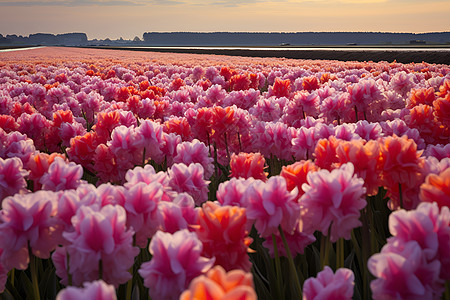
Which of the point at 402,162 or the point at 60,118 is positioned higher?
the point at 402,162

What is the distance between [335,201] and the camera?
141 cm

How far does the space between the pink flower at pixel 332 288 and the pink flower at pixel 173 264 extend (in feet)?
0.98

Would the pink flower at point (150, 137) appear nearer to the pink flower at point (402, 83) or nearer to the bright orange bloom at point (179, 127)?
the bright orange bloom at point (179, 127)

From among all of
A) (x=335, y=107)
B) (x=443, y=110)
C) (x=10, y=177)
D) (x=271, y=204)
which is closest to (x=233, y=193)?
(x=271, y=204)

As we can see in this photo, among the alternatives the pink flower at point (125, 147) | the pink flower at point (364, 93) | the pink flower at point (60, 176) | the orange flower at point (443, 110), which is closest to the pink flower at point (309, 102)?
the pink flower at point (364, 93)

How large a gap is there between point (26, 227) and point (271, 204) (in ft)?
2.68

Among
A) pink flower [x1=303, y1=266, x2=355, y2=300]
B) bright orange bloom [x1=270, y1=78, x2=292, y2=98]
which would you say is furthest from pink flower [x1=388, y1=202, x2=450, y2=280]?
bright orange bloom [x1=270, y1=78, x2=292, y2=98]

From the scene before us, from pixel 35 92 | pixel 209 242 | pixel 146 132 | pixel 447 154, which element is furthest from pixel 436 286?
pixel 35 92

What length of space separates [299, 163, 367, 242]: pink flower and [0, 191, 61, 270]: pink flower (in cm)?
87

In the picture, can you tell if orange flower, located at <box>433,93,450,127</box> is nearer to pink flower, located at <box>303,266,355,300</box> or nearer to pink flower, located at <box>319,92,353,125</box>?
pink flower, located at <box>319,92,353,125</box>

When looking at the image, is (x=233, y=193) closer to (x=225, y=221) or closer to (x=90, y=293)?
(x=225, y=221)

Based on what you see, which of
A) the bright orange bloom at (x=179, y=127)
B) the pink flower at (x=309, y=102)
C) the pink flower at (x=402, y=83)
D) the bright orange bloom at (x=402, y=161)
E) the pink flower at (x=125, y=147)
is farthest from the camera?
the pink flower at (x=402, y=83)

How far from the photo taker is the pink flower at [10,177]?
1.99 metres

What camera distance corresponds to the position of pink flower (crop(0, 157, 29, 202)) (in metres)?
1.99
